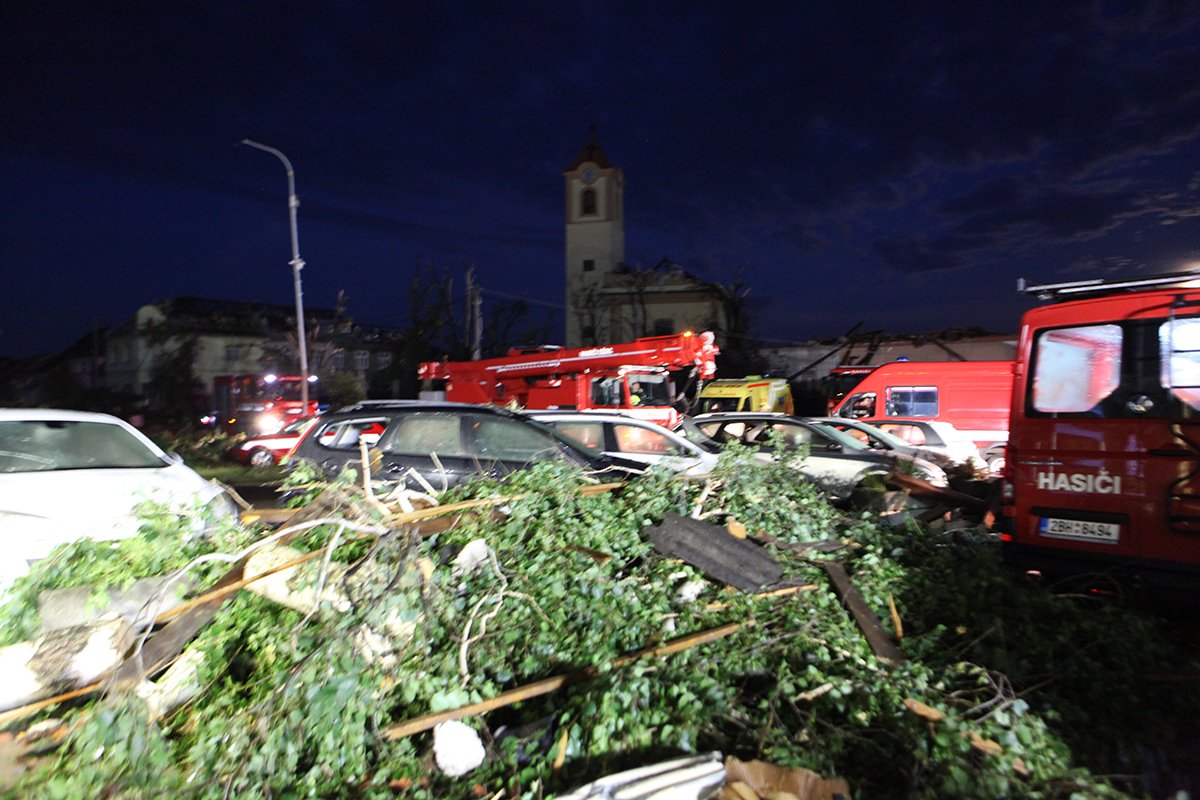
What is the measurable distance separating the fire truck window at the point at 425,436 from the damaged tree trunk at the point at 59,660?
138 inches

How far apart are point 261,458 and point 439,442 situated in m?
11.7

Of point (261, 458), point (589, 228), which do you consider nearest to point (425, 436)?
point (261, 458)

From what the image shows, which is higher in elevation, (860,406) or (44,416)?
(44,416)

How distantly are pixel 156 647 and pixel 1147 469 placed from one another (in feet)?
20.0

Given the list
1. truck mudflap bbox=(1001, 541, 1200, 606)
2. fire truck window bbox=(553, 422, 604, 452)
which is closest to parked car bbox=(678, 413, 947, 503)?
fire truck window bbox=(553, 422, 604, 452)

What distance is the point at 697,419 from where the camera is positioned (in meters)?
10.4

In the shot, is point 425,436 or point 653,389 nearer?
point 425,436

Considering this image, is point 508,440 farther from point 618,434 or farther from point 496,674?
point 496,674

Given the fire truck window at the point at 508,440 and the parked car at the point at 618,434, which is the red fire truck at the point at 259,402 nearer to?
the parked car at the point at 618,434

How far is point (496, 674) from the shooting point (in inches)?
140

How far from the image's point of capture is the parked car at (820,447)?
28.2ft

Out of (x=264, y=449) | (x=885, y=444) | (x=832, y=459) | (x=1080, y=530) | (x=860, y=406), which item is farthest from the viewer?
(x=264, y=449)

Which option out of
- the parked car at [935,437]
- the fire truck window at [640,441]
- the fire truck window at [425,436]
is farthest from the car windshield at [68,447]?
the parked car at [935,437]

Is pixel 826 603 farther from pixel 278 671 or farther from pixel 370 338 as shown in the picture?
pixel 370 338
